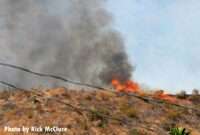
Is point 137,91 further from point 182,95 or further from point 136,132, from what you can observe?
point 136,132

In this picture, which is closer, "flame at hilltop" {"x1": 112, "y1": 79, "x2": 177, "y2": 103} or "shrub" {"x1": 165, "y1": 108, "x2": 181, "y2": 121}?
"shrub" {"x1": 165, "y1": 108, "x2": 181, "y2": 121}

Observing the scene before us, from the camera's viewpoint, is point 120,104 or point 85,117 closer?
point 85,117

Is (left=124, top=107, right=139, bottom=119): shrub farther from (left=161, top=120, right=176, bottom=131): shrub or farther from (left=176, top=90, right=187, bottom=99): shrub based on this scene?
(left=176, top=90, right=187, bottom=99): shrub

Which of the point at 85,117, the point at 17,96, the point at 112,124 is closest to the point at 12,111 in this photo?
the point at 17,96

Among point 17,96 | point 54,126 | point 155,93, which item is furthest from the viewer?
point 155,93

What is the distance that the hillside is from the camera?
26.8m

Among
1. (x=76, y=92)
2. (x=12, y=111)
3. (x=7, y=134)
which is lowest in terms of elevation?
(x=7, y=134)

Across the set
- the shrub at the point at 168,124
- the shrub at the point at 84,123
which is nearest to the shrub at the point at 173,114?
the shrub at the point at 168,124

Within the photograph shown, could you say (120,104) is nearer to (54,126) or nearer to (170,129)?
(170,129)

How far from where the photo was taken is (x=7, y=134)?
24.7 metres

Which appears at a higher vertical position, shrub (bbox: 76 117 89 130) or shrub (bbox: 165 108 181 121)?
shrub (bbox: 165 108 181 121)

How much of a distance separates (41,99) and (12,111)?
2813 millimetres

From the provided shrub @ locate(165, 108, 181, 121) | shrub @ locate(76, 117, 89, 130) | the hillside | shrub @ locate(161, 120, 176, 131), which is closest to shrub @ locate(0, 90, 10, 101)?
the hillside

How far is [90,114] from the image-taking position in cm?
2848
